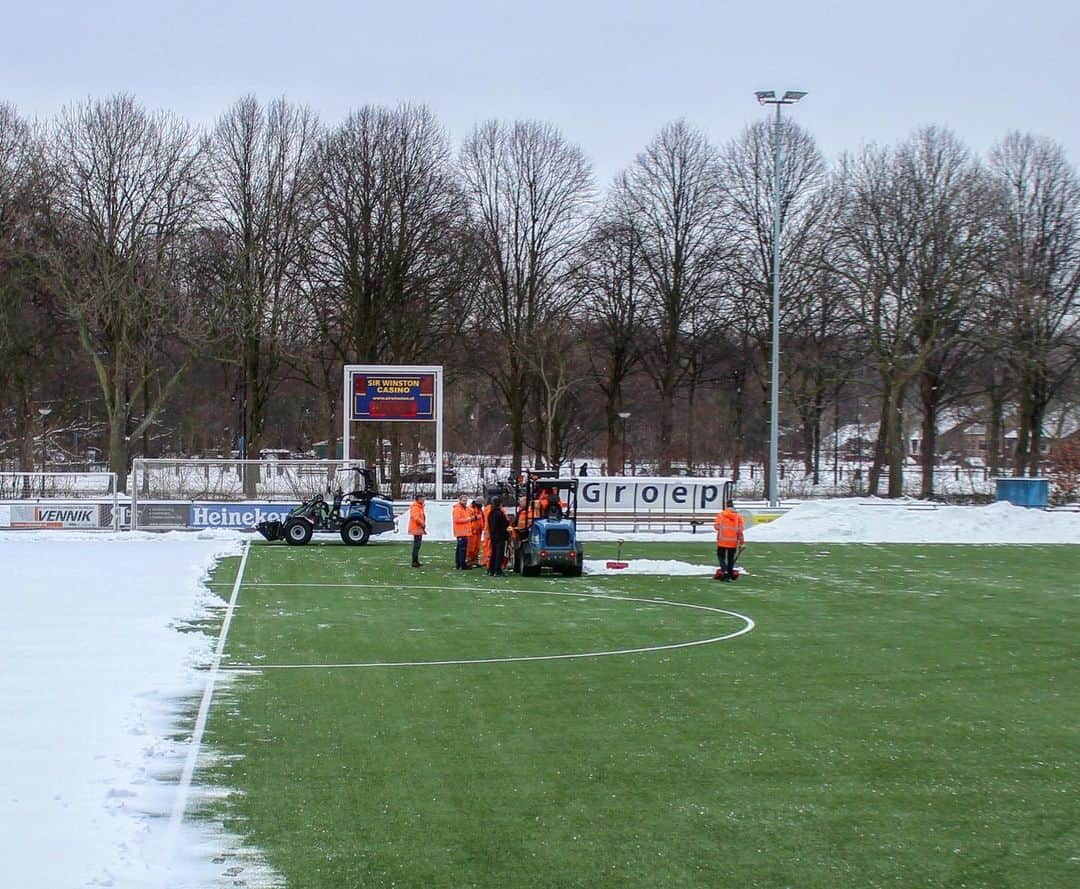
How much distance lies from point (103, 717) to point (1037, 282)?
56.2m

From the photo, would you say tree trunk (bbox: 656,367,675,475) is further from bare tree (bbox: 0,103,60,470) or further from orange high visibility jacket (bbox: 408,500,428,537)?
orange high visibility jacket (bbox: 408,500,428,537)

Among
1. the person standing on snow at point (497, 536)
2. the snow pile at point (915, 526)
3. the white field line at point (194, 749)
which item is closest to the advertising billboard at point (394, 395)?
the snow pile at point (915, 526)

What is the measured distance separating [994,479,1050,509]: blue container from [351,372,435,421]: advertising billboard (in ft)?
77.2

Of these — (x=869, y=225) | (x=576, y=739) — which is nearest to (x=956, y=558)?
(x=576, y=739)

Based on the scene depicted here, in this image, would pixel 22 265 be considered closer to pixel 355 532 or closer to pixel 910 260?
pixel 355 532

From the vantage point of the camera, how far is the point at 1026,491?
1961 inches

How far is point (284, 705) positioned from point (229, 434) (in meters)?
65.3

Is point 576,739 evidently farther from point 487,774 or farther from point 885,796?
point 885,796

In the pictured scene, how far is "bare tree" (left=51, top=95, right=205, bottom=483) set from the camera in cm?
5050

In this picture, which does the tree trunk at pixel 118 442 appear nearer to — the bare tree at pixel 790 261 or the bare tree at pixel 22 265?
the bare tree at pixel 22 265

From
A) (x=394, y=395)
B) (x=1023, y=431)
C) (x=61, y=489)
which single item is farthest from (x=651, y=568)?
(x=1023, y=431)

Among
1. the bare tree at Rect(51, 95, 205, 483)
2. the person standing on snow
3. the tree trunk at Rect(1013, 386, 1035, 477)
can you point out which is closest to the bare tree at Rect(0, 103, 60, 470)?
the bare tree at Rect(51, 95, 205, 483)

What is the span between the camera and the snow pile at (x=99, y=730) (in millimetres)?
7582

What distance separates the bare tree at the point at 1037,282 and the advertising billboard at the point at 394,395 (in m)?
28.4
